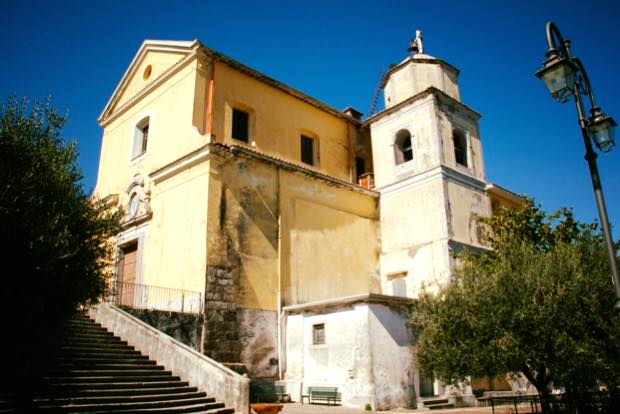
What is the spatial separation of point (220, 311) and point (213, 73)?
9546 mm

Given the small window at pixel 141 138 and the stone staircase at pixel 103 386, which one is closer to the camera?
the stone staircase at pixel 103 386

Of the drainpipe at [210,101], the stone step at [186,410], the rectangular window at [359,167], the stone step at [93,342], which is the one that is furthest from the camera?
the rectangular window at [359,167]

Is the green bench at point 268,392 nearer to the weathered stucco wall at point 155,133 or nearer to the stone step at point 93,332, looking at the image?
the stone step at point 93,332

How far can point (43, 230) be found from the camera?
29.1ft

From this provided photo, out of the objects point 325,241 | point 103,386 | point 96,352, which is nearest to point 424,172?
point 325,241

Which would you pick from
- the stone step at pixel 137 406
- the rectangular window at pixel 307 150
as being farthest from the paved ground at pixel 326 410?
the rectangular window at pixel 307 150

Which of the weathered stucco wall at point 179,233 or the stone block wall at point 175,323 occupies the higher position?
the weathered stucco wall at point 179,233

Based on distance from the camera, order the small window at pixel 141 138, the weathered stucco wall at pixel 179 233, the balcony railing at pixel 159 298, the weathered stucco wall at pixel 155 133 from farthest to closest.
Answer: the small window at pixel 141 138, the weathered stucco wall at pixel 155 133, the weathered stucco wall at pixel 179 233, the balcony railing at pixel 159 298

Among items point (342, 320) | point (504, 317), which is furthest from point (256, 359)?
point (504, 317)

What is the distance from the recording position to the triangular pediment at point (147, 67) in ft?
68.1

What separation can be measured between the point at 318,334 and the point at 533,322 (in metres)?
7.52

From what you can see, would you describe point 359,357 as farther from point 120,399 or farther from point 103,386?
point 103,386

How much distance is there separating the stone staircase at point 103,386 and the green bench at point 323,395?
4874 mm

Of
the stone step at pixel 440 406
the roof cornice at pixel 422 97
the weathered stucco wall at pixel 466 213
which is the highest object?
the roof cornice at pixel 422 97
